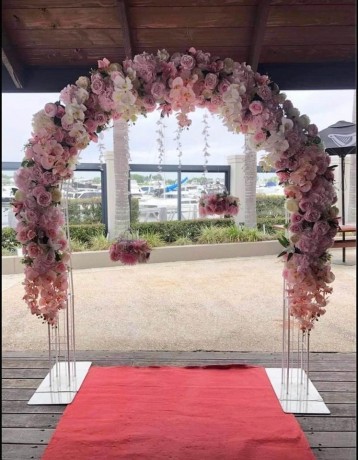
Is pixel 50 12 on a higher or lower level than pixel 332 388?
higher

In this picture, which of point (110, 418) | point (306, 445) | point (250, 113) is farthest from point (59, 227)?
point (306, 445)

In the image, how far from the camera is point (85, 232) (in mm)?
8164

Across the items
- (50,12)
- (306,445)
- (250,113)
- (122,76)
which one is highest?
(50,12)

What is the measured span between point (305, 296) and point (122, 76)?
1.78 m

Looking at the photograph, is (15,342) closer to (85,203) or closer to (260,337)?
(260,337)

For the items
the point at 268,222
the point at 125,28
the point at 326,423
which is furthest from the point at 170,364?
the point at 268,222

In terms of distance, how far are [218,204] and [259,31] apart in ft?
4.23

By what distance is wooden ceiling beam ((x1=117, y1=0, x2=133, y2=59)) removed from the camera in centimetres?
269

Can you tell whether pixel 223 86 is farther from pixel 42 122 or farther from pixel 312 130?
pixel 42 122

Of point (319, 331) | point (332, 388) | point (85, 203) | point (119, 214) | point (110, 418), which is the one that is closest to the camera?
point (110, 418)

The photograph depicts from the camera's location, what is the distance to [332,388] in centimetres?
271

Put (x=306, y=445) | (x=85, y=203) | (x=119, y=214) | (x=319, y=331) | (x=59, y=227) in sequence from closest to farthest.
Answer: (x=306, y=445)
(x=59, y=227)
(x=319, y=331)
(x=119, y=214)
(x=85, y=203)

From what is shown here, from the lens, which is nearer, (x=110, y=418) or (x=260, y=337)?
(x=110, y=418)

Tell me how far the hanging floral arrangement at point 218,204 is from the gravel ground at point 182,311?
4.33ft
